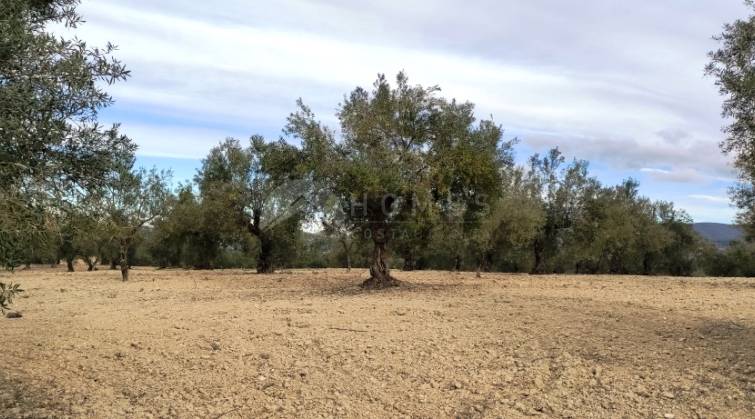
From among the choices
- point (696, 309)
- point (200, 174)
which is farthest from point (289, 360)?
point (200, 174)

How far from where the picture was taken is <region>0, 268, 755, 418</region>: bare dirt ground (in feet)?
21.4

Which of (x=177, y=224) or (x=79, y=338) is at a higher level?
(x=177, y=224)

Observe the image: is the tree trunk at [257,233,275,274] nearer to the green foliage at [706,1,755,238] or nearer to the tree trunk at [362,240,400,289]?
the tree trunk at [362,240,400,289]

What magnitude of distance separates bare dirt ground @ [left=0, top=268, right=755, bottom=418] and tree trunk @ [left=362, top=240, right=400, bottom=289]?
5.42 metres

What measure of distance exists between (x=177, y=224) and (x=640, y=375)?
2685 centimetres

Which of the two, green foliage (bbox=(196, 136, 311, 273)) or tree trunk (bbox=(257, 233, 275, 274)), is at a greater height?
green foliage (bbox=(196, 136, 311, 273))

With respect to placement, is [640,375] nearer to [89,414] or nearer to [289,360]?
[289,360]

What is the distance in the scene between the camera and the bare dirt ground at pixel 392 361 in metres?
6.52

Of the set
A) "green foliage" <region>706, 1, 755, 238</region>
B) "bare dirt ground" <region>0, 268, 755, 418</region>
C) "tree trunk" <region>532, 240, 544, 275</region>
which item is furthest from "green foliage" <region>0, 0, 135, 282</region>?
"tree trunk" <region>532, 240, 544, 275</region>

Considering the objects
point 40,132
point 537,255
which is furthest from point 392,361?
point 537,255

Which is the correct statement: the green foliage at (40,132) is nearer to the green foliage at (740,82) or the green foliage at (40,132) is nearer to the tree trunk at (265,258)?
the green foliage at (740,82)

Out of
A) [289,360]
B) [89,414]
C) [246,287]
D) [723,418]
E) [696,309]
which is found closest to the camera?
[723,418]

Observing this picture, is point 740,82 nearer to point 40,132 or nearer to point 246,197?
point 40,132

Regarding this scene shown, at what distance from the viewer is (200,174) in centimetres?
2977
